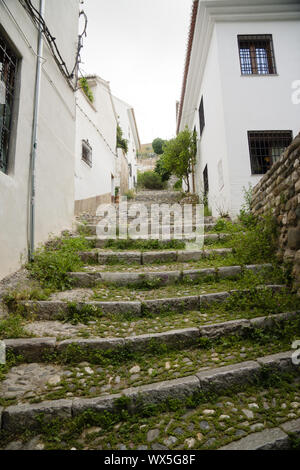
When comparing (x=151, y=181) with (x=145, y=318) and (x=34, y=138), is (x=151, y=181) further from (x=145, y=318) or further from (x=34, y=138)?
(x=145, y=318)

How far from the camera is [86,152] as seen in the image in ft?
24.8

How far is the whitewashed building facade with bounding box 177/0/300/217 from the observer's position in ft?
20.5

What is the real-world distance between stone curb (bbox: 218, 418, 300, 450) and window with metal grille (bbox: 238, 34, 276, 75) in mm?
7665

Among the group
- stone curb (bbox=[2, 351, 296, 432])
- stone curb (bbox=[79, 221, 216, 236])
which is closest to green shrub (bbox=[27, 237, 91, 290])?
stone curb (bbox=[79, 221, 216, 236])

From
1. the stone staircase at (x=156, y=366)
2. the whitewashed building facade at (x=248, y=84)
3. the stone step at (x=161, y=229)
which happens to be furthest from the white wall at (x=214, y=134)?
the stone staircase at (x=156, y=366)

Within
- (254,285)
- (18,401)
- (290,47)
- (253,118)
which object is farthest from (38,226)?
(290,47)

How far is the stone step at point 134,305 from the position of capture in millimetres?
2816

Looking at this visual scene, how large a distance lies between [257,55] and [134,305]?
24.8 feet

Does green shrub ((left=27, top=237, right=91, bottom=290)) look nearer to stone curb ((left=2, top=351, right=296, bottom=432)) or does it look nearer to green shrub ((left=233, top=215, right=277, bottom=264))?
stone curb ((left=2, top=351, right=296, bottom=432))

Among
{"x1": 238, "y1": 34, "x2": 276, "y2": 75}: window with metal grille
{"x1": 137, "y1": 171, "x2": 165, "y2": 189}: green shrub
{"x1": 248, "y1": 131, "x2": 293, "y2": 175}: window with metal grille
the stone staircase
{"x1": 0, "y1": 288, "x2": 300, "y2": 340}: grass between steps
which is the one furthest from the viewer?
{"x1": 137, "y1": 171, "x2": 165, "y2": 189}: green shrub

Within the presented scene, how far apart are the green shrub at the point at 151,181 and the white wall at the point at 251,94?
13911 mm

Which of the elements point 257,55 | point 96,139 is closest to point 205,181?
point 257,55

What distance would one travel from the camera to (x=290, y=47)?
6684 mm
